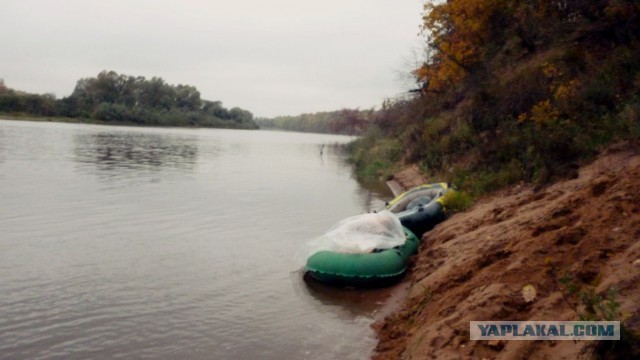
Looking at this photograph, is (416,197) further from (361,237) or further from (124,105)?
(124,105)

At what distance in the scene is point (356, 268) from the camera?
327 inches

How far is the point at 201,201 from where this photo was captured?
54.2 ft

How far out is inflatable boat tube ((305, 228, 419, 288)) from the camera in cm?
834

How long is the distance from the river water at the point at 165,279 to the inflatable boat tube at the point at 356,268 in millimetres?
234

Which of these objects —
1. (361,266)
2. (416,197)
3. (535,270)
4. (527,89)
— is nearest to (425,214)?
(416,197)

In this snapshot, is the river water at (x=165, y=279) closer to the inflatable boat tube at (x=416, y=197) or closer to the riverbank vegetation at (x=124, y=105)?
the inflatable boat tube at (x=416, y=197)

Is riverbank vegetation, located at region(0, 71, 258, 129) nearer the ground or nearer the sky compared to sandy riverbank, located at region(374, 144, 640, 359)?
nearer the sky

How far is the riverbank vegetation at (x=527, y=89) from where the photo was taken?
9586mm

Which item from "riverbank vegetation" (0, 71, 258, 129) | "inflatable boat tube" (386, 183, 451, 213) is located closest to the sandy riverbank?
"inflatable boat tube" (386, 183, 451, 213)

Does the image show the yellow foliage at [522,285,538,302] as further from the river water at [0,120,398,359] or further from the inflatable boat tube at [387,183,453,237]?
the inflatable boat tube at [387,183,453,237]

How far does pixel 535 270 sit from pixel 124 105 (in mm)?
113653

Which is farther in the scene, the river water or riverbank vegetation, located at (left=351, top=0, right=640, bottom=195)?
riverbank vegetation, located at (left=351, top=0, right=640, bottom=195)

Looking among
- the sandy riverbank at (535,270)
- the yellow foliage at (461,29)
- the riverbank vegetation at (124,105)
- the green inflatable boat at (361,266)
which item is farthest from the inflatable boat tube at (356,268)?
the riverbank vegetation at (124,105)

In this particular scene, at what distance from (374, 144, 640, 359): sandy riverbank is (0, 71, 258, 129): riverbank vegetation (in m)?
102
